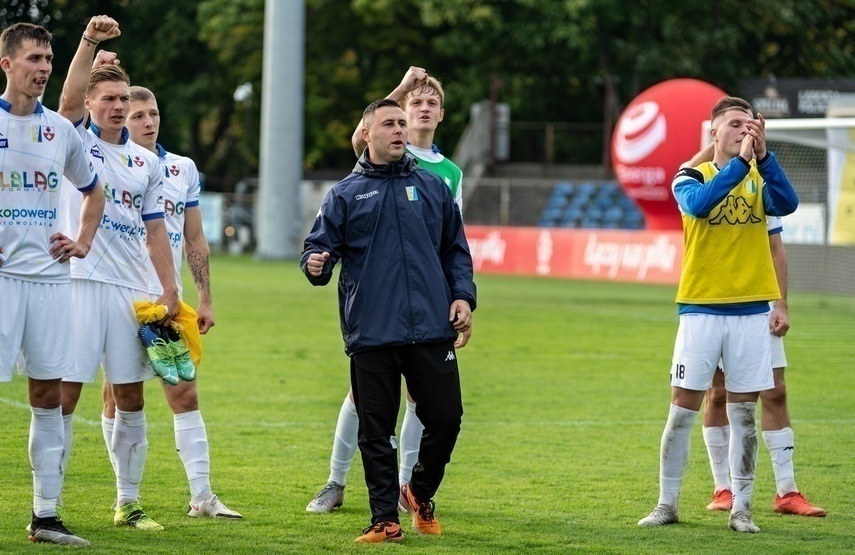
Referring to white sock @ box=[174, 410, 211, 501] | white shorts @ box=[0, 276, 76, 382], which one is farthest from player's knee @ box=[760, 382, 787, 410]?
white shorts @ box=[0, 276, 76, 382]

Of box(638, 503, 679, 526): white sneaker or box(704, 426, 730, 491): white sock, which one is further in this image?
box(704, 426, 730, 491): white sock

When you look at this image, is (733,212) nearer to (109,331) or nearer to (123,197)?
(123,197)

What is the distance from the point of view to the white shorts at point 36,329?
632 centimetres

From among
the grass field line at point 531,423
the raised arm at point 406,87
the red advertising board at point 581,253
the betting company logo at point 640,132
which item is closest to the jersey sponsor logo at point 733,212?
the raised arm at point 406,87

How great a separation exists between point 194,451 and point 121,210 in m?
1.36

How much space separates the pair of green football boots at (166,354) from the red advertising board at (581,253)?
2221cm

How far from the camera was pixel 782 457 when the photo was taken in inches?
301

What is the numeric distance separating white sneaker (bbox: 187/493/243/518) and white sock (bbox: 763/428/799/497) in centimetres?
301

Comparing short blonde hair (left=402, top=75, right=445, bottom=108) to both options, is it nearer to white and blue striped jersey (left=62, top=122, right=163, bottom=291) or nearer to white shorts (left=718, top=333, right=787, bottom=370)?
white and blue striped jersey (left=62, top=122, right=163, bottom=291)

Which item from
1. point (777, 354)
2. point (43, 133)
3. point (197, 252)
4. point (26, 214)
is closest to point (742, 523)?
point (777, 354)

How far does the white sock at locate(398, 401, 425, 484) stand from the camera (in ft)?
25.3

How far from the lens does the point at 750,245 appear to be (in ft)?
23.5

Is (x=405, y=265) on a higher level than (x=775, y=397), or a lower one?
higher

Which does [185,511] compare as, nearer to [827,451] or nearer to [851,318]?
[827,451]
